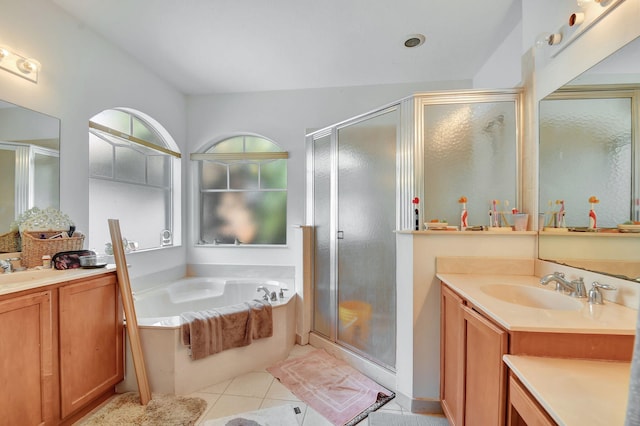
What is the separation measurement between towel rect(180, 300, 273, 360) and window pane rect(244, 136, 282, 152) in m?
1.93

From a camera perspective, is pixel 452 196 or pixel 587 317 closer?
pixel 587 317

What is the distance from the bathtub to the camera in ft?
6.22

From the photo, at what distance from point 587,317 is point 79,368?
2.57m

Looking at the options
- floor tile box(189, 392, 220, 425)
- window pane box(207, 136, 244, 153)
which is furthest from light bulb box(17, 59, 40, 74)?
floor tile box(189, 392, 220, 425)

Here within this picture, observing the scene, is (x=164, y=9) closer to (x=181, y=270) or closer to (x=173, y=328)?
(x=173, y=328)

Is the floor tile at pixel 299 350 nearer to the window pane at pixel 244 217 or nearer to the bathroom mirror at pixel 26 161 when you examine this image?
the window pane at pixel 244 217

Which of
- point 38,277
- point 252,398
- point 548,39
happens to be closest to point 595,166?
point 548,39

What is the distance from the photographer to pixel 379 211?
217cm

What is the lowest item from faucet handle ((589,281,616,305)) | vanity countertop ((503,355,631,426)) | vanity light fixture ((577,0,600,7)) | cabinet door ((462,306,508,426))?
cabinet door ((462,306,508,426))

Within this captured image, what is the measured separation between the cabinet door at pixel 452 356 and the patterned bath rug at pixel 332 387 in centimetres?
49

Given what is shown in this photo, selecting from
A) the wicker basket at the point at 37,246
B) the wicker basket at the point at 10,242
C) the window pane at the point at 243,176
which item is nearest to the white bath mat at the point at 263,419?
the wicker basket at the point at 37,246

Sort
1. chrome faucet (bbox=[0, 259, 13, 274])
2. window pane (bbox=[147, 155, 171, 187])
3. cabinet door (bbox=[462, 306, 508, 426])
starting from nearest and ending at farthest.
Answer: cabinet door (bbox=[462, 306, 508, 426]) → chrome faucet (bbox=[0, 259, 13, 274]) → window pane (bbox=[147, 155, 171, 187])

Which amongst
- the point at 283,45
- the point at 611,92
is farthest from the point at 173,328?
the point at 611,92

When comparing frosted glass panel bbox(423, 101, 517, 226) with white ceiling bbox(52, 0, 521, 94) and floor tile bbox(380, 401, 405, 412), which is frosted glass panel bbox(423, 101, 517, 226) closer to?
white ceiling bbox(52, 0, 521, 94)
